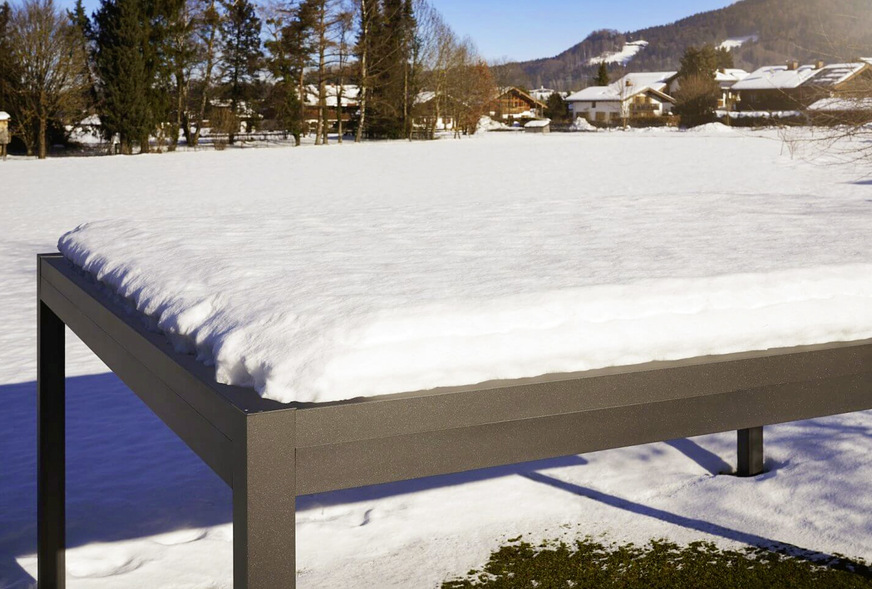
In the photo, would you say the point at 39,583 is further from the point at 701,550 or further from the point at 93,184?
the point at 93,184

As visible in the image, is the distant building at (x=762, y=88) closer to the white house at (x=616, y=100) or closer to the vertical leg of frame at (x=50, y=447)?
the white house at (x=616, y=100)

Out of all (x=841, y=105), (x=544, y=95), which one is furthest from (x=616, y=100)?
(x=841, y=105)

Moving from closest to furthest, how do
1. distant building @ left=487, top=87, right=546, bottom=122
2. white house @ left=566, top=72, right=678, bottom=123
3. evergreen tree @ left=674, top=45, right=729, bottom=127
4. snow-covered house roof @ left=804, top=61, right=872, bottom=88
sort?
1. snow-covered house roof @ left=804, top=61, right=872, bottom=88
2. evergreen tree @ left=674, top=45, right=729, bottom=127
3. distant building @ left=487, top=87, right=546, bottom=122
4. white house @ left=566, top=72, right=678, bottom=123

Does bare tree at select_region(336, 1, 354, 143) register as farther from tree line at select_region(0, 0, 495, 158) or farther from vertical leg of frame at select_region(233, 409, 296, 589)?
vertical leg of frame at select_region(233, 409, 296, 589)

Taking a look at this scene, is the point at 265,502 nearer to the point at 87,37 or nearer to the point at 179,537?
the point at 179,537

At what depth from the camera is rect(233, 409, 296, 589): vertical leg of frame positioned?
3.48ft

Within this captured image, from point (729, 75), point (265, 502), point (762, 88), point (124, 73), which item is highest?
point (729, 75)

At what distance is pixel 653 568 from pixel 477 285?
6.32ft

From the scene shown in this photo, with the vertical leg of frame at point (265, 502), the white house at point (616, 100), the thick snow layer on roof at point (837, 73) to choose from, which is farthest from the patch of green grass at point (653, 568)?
the white house at point (616, 100)

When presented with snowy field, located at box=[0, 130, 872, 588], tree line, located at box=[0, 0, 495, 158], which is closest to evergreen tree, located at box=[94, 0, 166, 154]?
tree line, located at box=[0, 0, 495, 158]

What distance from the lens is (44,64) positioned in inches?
1164

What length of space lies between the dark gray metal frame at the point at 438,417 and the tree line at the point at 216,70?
30.2 meters

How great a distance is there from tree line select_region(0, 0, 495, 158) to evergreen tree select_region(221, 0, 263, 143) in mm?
40

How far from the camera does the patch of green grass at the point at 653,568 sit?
2920 millimetres
